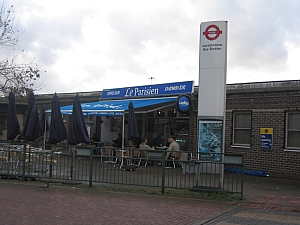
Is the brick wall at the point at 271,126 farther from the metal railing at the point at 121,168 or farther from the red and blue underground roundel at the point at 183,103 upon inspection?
the metal railing at the point at 121,168

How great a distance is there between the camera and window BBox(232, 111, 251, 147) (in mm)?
16797

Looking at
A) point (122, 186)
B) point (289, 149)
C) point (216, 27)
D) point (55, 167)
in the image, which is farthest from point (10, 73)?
point (289, 149)

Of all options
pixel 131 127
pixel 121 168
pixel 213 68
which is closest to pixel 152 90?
pixel 131 127

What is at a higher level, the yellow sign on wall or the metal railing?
the yellow sign on wall

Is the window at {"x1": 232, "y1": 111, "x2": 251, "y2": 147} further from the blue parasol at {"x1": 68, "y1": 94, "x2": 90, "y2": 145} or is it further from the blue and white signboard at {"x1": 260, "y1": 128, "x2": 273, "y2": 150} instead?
the blue parasol at {"x1": 68, "y1": 94, "x2": 90, "y2": 145}

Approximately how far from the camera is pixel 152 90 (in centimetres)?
2088

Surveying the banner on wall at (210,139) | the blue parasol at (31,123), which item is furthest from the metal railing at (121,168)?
the blue parasol at (31,123)

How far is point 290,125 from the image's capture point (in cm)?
1560

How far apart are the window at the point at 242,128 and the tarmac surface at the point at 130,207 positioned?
4960mm

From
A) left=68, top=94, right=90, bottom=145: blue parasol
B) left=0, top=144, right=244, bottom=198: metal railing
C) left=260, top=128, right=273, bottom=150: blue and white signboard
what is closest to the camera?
Answer: left=0, top=144, right=244, bottom=198: metal railing

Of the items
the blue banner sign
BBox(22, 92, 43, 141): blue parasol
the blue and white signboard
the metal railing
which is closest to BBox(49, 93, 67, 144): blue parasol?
BBox(22, 92, 43, 141): blue parasol

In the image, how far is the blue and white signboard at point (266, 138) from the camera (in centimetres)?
1582

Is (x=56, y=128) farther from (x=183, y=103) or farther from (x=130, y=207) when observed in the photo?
(x=130, y=207)

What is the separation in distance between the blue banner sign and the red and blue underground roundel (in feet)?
3.25
